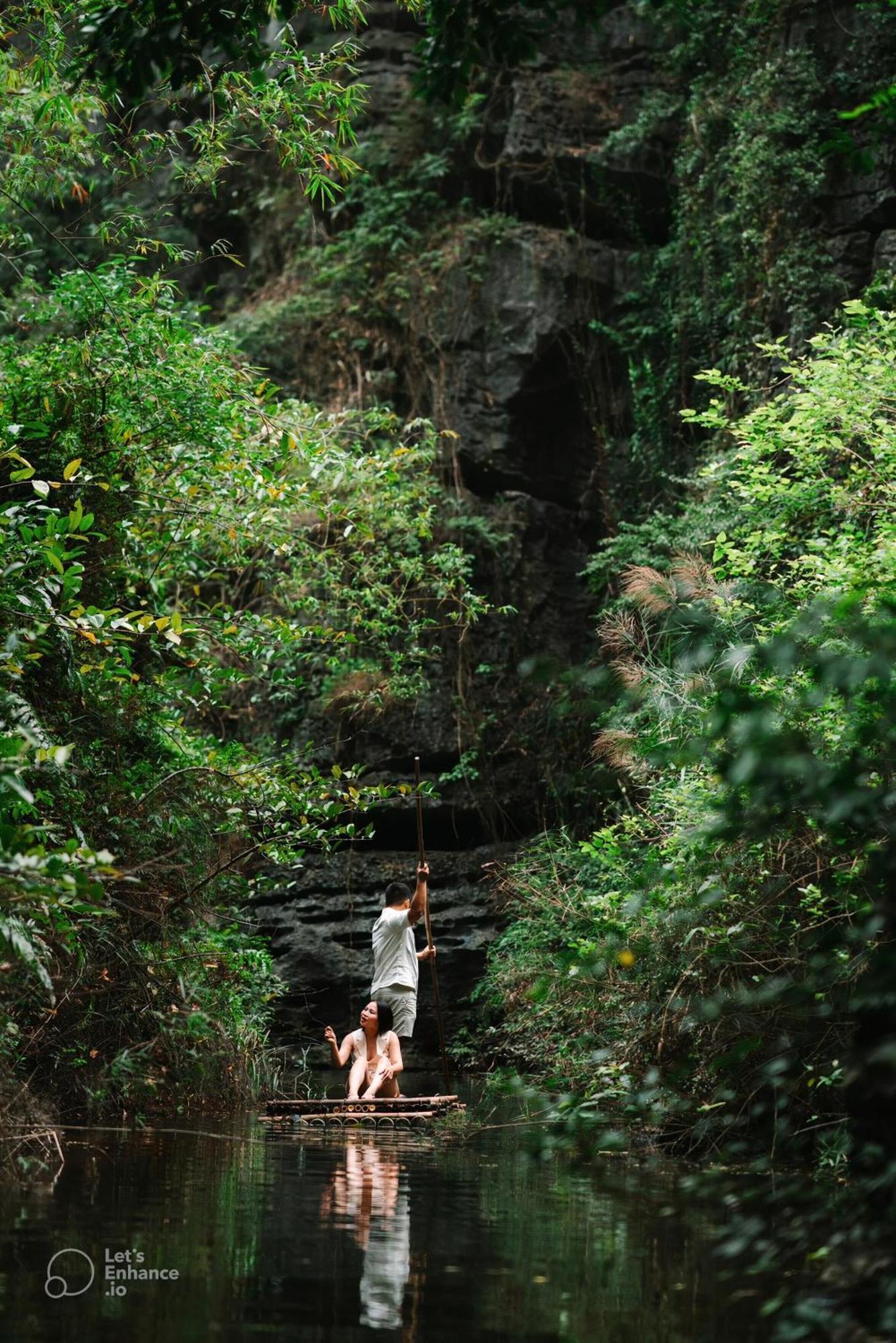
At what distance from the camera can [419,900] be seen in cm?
1174

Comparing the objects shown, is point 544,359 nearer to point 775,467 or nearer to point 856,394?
point 775,467

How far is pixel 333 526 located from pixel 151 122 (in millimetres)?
10797

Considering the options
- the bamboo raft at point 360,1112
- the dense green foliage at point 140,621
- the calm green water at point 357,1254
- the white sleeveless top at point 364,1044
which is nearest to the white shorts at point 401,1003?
the white sleeveless top at point 364,1044

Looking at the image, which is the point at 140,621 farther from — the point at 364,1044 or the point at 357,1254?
the point at 364,1044

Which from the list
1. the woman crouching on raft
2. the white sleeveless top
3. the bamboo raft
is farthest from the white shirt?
the bamboo raft

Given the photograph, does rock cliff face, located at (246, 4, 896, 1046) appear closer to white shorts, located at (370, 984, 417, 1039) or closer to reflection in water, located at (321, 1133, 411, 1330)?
white shorts, located at (370, 984, 417, 1039)

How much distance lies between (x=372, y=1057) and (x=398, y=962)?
35.4 inches

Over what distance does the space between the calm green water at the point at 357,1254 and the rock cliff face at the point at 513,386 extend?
9157 mm

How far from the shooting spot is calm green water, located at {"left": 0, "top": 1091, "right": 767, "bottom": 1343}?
3.98 metres

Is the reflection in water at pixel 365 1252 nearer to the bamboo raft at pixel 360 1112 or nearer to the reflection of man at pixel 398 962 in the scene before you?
the bamboo raft at pixel 360 1112

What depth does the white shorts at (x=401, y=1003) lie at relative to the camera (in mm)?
Result: 11836

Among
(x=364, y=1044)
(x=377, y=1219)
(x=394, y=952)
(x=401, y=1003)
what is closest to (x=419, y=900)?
(x=394, y=952)

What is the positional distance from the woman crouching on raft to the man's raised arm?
868 mm

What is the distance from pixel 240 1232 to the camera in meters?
5.33
